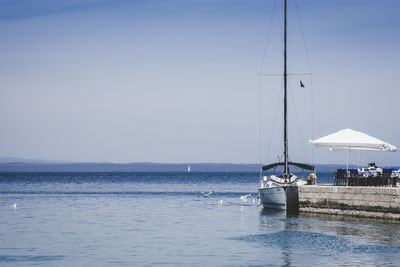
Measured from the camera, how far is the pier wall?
93.7 ft

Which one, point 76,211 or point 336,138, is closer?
point 336,138

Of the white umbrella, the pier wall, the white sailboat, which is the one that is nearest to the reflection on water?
the pier wall

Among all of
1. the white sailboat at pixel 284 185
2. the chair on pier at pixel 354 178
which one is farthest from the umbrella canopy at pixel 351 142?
the white sailboat at pixel 284 185

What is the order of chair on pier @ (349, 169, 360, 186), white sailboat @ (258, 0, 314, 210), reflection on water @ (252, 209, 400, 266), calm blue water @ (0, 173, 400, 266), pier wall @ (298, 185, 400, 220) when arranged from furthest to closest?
white sailboat @ (258, 0, 314, 210), chair on pier @ (349, 169, 360, 186), pier wall @ (298, 185, 400, 220), calm blue water @ (0, 173, 400, 266), reflection on water @ (252, 209, 400, 266)

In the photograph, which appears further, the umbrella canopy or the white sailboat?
the white sailboat

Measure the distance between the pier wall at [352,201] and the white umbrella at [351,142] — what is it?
2.51 meters

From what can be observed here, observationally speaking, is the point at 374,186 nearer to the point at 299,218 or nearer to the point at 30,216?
the point at 299,218

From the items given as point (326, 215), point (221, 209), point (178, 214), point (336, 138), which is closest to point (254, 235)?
point (326, 215)

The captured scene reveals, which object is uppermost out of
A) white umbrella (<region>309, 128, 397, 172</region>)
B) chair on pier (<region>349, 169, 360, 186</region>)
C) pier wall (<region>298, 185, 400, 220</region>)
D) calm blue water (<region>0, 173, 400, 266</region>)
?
white umbrella (<region>309, 128, 397, 172</region>)

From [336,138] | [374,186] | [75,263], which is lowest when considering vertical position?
[75,263]

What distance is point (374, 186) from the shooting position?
102 ft

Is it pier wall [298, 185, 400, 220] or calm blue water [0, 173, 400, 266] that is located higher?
pier wall [298, 185, 400, 220]

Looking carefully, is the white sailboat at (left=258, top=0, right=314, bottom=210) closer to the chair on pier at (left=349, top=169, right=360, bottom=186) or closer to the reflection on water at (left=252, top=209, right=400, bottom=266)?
the reflection on water at (left=252, top=209, right=400, bottom=266)

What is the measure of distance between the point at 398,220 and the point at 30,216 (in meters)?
23.3
